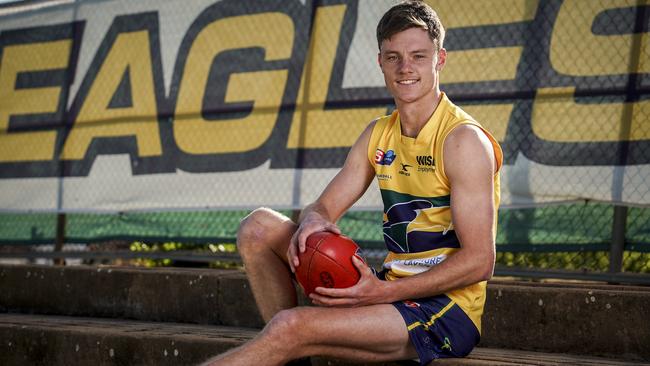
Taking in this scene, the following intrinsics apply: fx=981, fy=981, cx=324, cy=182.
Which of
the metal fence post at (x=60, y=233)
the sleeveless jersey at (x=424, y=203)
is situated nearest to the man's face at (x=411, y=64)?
the sleeveless jersey at (x=424, y=203)

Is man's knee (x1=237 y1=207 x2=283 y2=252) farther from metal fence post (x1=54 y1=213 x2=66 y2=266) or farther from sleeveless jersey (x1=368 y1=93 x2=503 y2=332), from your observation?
metal fence post (x1=54 y1=213 x2=66 y2=266)

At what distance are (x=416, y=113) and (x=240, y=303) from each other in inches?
75.8

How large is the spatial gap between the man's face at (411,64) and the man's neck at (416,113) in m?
0.03

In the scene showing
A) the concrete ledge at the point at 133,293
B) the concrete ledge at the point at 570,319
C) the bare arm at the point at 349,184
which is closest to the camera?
the bare arm at the point at 349,184

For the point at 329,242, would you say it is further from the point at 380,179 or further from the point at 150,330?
the point at 150,330

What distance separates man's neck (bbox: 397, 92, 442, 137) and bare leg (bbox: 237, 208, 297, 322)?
0.61 meters

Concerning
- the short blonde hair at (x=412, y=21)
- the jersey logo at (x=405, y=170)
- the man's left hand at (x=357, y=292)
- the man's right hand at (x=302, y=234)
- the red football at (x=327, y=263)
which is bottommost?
the man's left hand at (x=357, y=292)

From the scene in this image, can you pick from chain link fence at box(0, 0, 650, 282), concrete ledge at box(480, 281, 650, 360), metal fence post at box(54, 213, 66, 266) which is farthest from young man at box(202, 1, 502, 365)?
metal fence post at box(54, 213, 66, 266)

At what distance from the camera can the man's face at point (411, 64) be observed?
12.1ft

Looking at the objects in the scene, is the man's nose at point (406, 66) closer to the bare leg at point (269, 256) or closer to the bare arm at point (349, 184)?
the bare arm at point (349, 184)

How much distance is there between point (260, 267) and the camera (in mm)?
3945

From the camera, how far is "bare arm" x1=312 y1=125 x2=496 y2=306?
344cm

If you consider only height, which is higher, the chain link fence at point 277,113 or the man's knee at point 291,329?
the chain link fence at point 277,113

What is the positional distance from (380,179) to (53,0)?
474 cm
